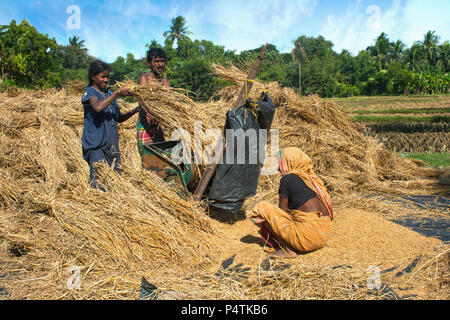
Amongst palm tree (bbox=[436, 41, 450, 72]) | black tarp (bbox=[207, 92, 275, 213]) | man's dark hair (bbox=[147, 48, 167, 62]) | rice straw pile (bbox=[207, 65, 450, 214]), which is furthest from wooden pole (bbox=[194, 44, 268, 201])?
palm tree (bbox=[436, 41, 450, 72])

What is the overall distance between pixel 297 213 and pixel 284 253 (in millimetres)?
351

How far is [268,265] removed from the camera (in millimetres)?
2773

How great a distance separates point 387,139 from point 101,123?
28.5 feet

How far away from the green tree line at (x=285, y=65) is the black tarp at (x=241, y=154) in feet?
5.67

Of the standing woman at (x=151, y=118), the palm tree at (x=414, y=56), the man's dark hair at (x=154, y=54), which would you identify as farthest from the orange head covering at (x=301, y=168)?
the palm tree at (x=414, y=56)

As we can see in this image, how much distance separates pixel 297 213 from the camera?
295 cm

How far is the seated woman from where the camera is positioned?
290 centimetres

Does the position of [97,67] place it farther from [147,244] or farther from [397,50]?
[397,50]

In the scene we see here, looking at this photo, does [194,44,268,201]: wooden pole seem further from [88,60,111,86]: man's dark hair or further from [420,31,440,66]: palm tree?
[420,31,440,66]: palm tree

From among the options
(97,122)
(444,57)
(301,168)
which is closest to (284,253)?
(301,168)

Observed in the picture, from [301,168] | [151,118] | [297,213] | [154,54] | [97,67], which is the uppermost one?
[154,54]

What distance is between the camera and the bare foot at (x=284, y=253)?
289cm
